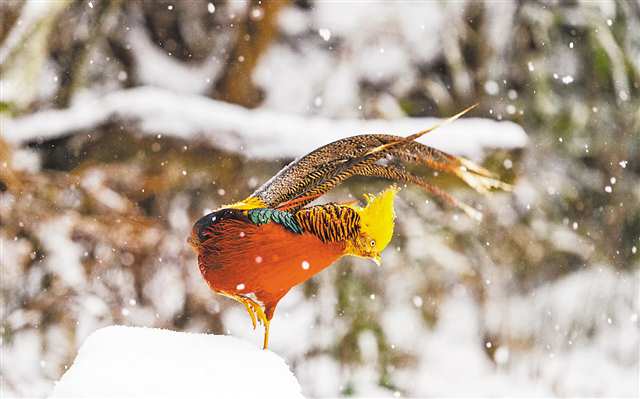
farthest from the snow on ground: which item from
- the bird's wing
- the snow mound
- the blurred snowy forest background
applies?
the snow mound

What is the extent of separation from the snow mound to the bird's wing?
192 mm

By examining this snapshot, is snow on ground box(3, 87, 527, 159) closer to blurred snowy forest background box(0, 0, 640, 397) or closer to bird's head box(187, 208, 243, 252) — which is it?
blurred snowy forest background box(0, 0, 640, 397)

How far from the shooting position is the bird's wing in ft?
2.77

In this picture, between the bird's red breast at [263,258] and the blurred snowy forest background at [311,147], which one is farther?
the blurred snowy forest background at [311,147]

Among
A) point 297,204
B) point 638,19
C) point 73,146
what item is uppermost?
point 638,19

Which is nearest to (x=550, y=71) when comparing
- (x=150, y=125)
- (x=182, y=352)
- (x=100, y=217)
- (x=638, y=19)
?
(x=638, y=19)

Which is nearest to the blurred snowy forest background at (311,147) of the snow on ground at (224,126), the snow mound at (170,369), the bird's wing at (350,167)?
the snow on ground at (224,126)

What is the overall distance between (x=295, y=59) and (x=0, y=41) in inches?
33.3

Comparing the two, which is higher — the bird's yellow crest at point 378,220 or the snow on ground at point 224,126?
the bird's yellow crest at point 378,220

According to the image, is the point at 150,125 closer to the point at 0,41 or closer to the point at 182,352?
the point at 0,41

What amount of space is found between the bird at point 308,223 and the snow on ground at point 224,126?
1000 mm

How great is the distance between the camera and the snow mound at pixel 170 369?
0.66 meters

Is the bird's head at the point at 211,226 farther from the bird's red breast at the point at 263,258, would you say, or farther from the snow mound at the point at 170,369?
the snow mound at the point at 170,369

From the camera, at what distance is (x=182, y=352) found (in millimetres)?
766
